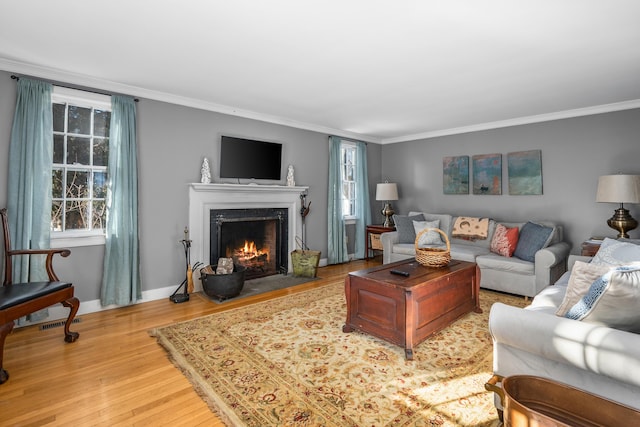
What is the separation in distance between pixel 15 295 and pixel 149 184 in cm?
171

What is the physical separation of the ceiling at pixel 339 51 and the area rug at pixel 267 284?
2.37m

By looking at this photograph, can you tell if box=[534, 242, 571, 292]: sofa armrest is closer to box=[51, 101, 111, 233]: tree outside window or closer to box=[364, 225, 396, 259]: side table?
box=[364, 225, 396, 259]: side table

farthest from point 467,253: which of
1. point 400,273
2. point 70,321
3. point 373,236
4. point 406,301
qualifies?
point 70,321

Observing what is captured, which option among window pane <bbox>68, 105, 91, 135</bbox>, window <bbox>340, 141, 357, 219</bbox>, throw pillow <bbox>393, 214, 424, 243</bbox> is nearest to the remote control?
throw pillow <bbox>393, 214, 424, 243</bbox>

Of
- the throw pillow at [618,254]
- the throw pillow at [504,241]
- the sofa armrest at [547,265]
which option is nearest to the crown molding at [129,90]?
the throw pillow at [504,241]

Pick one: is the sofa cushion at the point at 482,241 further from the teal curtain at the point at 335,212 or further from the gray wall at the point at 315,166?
the teal curtain at the point at 335,212

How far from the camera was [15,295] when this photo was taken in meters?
2.29

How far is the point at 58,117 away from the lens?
3250 mm

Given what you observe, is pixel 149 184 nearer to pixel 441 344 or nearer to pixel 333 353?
pixel 333 353

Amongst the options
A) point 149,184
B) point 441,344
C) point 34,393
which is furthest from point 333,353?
point 149,184

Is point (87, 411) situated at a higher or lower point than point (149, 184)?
lower

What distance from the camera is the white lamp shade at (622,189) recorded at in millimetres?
3555

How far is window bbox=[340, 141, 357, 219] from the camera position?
6047 mm

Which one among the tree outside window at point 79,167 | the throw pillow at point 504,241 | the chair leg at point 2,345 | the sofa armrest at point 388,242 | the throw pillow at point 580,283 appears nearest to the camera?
the throw pillow at point 580,283
